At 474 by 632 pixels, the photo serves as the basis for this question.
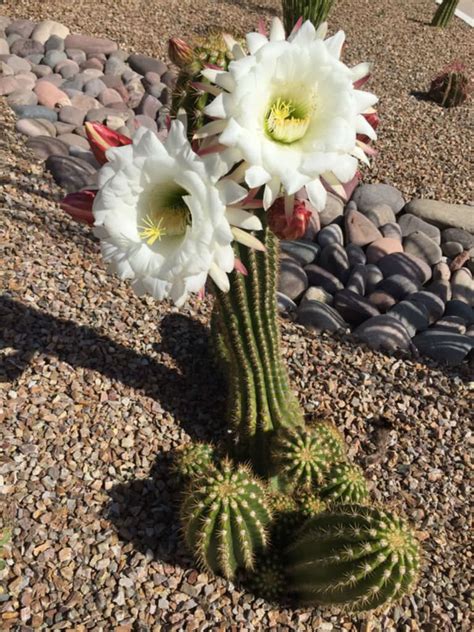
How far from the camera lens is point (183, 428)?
8.66 ft

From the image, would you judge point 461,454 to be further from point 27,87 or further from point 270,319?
point 27,87

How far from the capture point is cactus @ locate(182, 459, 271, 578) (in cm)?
193

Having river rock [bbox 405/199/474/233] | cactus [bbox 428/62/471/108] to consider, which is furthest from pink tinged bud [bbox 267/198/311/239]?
cactus [bbox 428/62/471/108]

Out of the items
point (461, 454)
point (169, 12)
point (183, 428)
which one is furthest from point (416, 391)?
point (169, 12)

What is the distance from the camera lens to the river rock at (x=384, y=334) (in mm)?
3332

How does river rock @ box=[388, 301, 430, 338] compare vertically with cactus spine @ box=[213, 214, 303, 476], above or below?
below

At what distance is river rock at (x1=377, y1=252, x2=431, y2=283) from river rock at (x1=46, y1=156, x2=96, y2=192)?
76.5 inches

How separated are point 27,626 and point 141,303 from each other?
163 cm

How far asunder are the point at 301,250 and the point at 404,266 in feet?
2.18

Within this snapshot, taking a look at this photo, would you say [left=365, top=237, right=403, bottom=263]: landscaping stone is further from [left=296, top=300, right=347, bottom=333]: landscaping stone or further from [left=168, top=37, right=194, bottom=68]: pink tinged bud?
[left=168, top=37, right=194, bottom=68]: pink tinged bud

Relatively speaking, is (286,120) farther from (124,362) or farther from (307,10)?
(307,10)

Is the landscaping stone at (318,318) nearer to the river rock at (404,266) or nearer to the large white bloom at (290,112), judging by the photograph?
the river rock at (404,266)

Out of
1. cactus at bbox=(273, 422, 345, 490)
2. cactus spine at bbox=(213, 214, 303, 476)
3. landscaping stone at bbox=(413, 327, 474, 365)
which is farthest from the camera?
landscaping stone at bbox=(413, 327, 474, 365)

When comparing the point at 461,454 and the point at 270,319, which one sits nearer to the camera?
the point at 270,319
